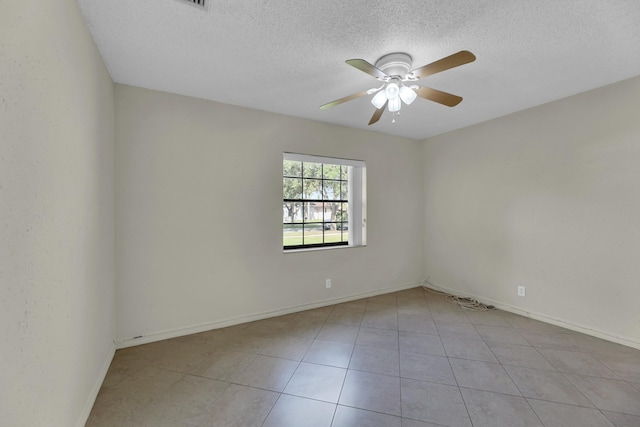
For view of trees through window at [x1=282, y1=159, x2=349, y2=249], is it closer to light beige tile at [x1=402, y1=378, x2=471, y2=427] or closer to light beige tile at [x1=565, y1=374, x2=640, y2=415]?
light beige tile at [x1=402, y1=378, x2=471, y2=427]

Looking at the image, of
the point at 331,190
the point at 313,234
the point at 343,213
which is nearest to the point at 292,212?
the point at 313,234

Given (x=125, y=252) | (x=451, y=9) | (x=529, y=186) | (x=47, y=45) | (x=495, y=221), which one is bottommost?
(x=125, y=252)

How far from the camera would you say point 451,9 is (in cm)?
158

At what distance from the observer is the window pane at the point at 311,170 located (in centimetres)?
369

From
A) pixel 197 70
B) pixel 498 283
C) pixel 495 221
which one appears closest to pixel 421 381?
pixel 498 283

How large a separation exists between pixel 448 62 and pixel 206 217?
253 centimetres

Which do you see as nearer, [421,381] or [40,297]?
[40,297]

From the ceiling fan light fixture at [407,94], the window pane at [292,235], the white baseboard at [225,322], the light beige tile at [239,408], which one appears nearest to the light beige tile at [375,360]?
the light beige tile at [239,408]

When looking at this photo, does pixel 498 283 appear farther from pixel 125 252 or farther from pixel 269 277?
pixel 125 252

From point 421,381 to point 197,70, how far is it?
307cm

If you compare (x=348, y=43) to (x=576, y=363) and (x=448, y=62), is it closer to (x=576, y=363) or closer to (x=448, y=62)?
(x=448, y=62)

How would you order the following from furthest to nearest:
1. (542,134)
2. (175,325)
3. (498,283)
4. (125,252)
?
(498,283)
(542,134)
(175,325)
(125,252)

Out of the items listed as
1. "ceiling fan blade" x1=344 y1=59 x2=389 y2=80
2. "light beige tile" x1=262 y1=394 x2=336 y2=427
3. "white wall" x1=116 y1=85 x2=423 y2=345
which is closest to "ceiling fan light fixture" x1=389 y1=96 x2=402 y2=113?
"ceiling fan blade" x1=344 y1=59 x2=389 y2=80

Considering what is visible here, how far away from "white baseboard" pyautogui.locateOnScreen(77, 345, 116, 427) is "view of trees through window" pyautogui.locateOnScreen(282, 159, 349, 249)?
78.0 inches
